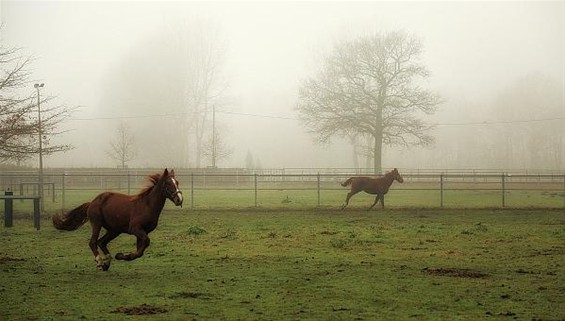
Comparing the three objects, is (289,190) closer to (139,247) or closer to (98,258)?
(98,258)

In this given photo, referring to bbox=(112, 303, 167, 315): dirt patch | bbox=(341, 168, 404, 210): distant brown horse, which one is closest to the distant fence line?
bbox=(341, 168, 404, 210): distant brown horse

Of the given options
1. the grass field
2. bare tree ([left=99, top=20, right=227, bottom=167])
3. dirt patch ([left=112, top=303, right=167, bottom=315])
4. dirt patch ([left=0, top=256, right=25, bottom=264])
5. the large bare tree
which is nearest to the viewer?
dirt patch ([left=112, top=303, right=167, bottom=315])

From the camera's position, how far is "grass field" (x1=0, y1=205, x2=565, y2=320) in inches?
309

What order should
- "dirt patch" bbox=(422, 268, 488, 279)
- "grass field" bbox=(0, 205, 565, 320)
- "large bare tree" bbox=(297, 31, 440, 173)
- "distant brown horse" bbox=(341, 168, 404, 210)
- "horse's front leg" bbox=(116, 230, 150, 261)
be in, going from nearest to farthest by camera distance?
"grass field" bbox=(0, 205, 565, 320), "horse's front leg" bbox=(116, 230, 150, 261), "dirt patch" bbox=(422, 268, 488, 279), "distant brown horse" bbox=(341, 168, 404, 210), "large bare tree" bbox=(297, 31, 440, 173)

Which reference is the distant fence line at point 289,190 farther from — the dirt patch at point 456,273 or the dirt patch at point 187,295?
the dirt patch at point 456,273

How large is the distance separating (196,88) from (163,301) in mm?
60314

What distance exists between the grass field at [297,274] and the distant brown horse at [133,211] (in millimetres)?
612

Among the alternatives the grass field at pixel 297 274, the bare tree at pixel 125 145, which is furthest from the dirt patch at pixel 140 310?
the bare tree at pixel 125 145

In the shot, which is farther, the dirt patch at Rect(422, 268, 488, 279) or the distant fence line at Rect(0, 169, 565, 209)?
the distant fence line at Rect(0, 169, 565, 209)

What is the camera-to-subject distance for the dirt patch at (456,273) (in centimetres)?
1034

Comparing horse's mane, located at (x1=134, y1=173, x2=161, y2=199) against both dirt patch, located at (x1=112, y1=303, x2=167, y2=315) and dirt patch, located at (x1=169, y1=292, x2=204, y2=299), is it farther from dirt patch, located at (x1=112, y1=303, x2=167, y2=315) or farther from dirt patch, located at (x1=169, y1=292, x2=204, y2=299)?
dirt patch, located at (x1=112, y1=303, x2=167, y2=315)

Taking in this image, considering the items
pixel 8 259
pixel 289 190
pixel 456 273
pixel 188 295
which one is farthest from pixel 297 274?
pixel 289 190

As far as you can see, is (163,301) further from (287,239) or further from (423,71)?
(423,71)

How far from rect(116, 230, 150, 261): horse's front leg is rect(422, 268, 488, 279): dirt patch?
4.79 metres
